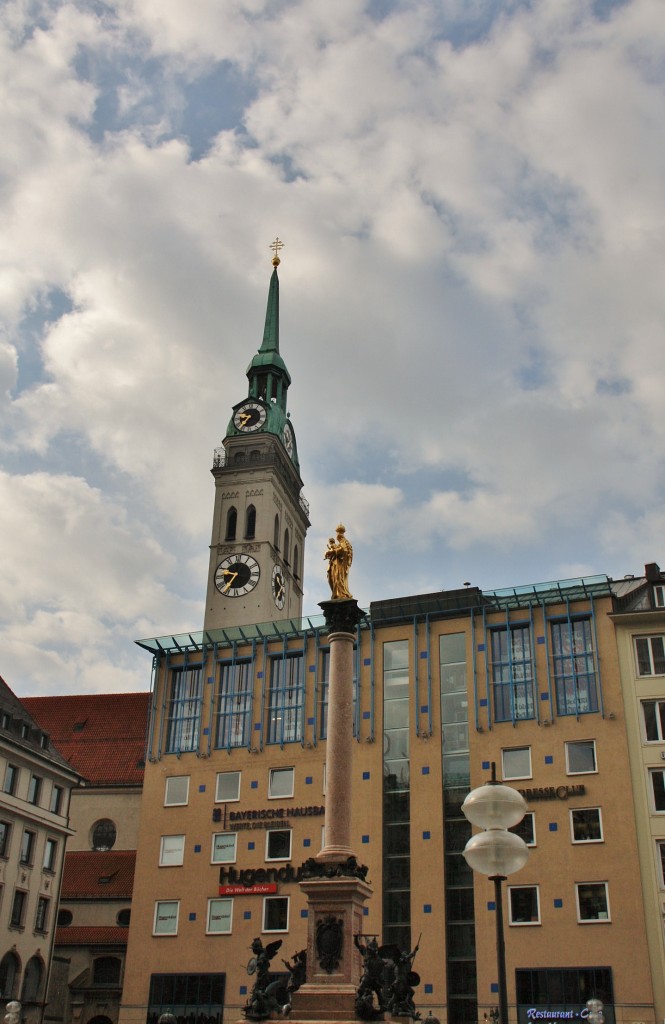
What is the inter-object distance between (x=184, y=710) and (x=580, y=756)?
2036cm

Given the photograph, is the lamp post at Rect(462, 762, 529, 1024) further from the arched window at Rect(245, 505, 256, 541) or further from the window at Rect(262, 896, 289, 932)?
the arched window at Rect(245, 505, 256, 541)

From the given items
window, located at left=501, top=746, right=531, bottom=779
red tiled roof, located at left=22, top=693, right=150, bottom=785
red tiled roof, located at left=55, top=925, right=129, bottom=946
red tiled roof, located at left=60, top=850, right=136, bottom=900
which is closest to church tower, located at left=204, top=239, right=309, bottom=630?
red tiled roof, located at left=22, top=693, right=150, bottom=785

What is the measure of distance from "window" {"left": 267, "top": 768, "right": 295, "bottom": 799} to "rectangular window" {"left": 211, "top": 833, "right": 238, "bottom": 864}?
2693 mm

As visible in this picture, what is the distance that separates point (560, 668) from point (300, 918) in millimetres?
16219

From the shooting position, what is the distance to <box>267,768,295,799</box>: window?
4969cm

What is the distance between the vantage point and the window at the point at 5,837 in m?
48.2

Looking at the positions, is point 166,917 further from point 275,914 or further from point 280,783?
point 280,783

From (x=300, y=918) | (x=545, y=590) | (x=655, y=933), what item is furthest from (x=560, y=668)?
(x=300, y=918)

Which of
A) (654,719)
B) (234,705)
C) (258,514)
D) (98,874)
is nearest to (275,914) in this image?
(234,705)

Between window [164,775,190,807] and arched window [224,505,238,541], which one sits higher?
arched window [224,505,238,541]

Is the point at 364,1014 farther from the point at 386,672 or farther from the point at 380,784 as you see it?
the point at 386,672

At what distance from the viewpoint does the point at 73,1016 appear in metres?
53.8

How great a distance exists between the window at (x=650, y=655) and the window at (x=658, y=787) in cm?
423

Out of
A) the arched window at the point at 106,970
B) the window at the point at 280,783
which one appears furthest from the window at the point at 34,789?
the window at the point at 280,783
